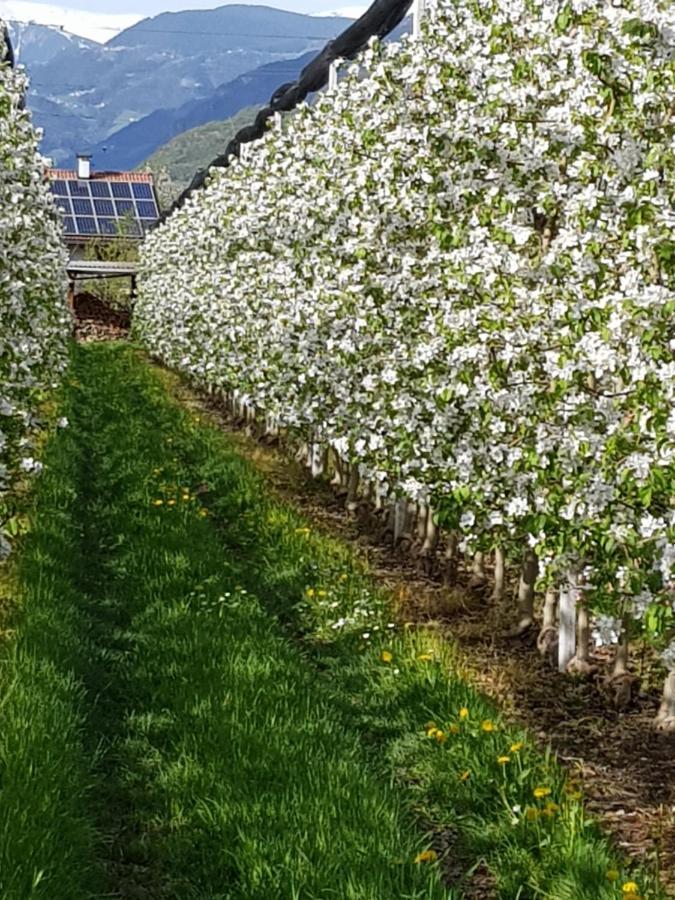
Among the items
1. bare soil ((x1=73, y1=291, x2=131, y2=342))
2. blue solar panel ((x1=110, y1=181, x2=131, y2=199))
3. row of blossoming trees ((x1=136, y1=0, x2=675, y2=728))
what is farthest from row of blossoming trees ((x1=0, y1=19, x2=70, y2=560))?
blue solar panel ((x1=110, y1=181, x2=131, y2=199))

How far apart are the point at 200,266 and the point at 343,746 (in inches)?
577

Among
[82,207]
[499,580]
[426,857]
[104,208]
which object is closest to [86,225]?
[82,207]

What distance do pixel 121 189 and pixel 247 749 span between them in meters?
64.7

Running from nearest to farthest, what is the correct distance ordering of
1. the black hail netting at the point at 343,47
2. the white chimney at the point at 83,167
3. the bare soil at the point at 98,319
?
the black hail netting at the point at 343,47
the bare soil at the point at 98,319
the white chimney at the point at 83,167

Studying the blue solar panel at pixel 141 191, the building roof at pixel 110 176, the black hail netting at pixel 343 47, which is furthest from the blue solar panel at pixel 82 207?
the black hail netting at pixel 343 47

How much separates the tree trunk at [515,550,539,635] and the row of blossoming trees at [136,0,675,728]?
0.08 ft

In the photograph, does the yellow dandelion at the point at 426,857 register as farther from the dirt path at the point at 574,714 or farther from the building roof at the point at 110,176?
the building roof at the point at 110,176

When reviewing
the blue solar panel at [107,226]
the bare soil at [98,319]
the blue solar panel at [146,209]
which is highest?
the blue solar panel at [146,209]

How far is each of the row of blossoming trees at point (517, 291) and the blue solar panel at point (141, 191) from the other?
57898 mm

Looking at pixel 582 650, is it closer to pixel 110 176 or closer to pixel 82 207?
pixel 82 207

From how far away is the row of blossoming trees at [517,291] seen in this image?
5.21m

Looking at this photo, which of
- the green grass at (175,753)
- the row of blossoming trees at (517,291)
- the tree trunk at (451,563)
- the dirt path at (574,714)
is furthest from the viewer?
the tree trunk at (451,563)

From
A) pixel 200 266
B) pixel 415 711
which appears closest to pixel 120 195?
pixel 200 266

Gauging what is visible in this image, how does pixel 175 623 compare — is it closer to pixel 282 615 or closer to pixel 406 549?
pixel 282 615
